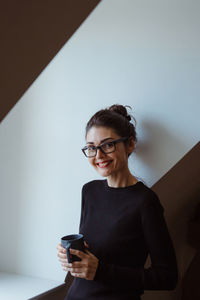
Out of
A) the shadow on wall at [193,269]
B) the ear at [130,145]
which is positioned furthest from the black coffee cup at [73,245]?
the shadow on wall at [193,269]

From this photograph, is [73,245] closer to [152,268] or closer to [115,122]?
[152,268]

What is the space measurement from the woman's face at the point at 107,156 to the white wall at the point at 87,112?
0.19 m

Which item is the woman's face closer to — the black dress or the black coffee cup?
the black dress

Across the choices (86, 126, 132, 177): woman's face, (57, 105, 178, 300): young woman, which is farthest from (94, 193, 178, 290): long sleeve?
(86, 126, 132, 177): woman's face

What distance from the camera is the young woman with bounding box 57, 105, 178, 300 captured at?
1122 mm

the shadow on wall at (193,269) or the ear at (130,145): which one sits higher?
the ear at (130,145)

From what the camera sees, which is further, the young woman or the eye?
the eye

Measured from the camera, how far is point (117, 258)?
1186 mm

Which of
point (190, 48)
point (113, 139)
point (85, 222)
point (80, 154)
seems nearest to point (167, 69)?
point (190, 48)

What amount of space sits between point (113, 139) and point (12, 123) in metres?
0.63

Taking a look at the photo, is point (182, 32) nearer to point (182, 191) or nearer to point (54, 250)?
point (182, 191)

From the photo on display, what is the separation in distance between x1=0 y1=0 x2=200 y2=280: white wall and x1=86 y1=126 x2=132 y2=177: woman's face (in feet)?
0.61

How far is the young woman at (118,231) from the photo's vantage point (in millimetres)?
1122

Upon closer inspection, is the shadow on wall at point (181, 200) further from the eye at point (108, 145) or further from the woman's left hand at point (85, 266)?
A: the woman's left hand at point (85, 266)
